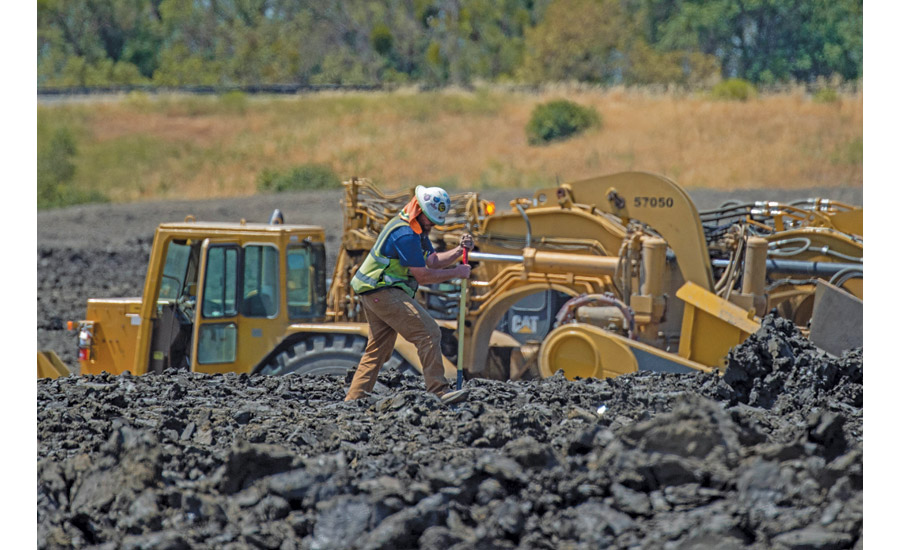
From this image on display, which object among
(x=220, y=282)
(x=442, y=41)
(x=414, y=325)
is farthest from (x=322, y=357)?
(x=442, y=41)

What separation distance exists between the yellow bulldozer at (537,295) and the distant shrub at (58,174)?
2956cm

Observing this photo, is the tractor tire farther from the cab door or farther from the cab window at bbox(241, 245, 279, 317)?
the cab window at bbox(241, 245, 279, 317)

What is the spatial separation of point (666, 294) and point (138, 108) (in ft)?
134

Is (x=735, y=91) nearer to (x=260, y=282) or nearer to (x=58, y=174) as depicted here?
(x=58, y=174)

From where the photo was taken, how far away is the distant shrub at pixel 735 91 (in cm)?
4219

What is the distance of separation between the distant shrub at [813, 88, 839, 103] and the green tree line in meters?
5.42

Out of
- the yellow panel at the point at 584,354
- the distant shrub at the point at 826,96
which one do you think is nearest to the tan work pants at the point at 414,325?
the yellow panel at the point at 584,354

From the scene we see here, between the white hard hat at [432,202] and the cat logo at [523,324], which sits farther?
the cat logo at [523,324]

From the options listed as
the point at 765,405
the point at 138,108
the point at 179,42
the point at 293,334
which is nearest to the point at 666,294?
the point at 765,405

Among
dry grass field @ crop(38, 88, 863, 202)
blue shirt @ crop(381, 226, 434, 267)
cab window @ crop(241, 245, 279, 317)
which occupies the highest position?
dry grass field @ crop(38, 88, 863, 202)

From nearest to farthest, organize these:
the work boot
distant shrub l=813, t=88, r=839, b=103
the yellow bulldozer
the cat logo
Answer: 1. the work boot
2. the yellow bulldozer
3. the cat logo
4. distant shrub l=813, t=88, r=839, b=103

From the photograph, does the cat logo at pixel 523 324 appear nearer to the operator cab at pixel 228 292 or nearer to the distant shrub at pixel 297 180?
the operator cab at pixel 228 292

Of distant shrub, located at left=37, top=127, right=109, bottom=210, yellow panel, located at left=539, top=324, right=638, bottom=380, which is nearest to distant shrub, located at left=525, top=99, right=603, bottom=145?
distant shrub, located at left=37, top=127, right=109, bottom=210

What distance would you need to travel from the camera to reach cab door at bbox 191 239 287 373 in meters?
9.33
